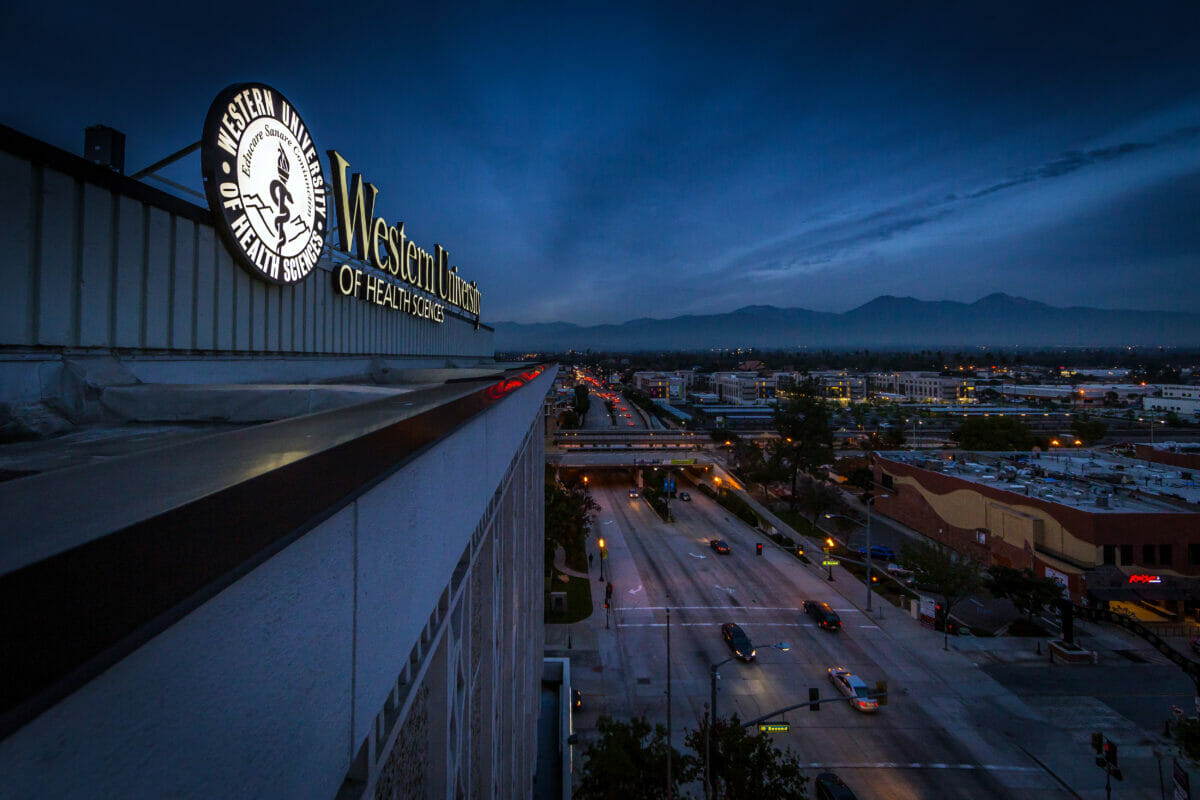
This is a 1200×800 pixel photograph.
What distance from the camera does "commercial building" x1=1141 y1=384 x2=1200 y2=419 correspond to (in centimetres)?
9506

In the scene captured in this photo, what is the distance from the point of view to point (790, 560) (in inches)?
1439

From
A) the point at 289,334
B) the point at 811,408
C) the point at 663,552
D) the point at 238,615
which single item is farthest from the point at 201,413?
the point at 811,408

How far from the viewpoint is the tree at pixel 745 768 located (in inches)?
547

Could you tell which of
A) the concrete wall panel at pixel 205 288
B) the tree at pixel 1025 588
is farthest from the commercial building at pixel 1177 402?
the concrete wall panel at pixel 205 288

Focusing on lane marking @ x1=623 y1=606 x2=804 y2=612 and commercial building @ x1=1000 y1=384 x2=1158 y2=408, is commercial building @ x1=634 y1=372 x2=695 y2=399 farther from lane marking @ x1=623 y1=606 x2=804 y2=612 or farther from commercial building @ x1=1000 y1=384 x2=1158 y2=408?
lane marking @ x1=623 y1=606 x2=804 y2=612

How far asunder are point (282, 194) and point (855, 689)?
2334cm

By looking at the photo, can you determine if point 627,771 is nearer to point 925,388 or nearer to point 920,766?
point 920,766

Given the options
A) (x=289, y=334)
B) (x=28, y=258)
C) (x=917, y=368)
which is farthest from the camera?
(x=917, y=368)

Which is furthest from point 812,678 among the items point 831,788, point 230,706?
point 230,706

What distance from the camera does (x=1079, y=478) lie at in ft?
123

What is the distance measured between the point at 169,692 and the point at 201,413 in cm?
400

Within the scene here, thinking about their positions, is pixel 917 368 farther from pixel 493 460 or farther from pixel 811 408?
pixel 493 460

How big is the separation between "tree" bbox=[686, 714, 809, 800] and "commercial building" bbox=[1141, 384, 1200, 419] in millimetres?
120031

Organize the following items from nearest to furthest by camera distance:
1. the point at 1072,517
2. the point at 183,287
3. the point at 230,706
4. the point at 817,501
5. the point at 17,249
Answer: the point at 230,706 → the point at 17,249 → the point at 183,287 → the point at 1072,517 → the point at 817,501
